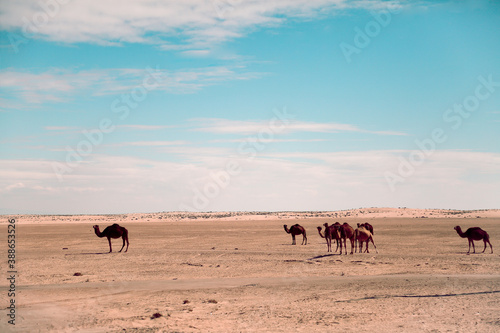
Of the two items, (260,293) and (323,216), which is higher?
(323,216)

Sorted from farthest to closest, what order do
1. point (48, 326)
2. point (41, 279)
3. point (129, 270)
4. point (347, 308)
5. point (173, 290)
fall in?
point (129, 270) < point (41, 279) < point (173, 290) < point (347, 308) < point (48, 326)

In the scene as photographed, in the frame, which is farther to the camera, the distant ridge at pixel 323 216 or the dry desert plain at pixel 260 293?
the distant ridge at pixel 323 216

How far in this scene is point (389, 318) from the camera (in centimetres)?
1186

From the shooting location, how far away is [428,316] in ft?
39.2

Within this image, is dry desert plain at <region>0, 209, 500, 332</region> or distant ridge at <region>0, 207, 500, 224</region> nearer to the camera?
dry desert plain at <region>0, 209, 500, 332</region>

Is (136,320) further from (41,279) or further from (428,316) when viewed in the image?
(41,279)

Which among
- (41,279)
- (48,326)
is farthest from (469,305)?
(41,279)

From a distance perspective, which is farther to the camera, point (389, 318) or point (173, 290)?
point (173, 290)

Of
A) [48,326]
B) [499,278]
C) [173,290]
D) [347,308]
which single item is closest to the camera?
[48,326]

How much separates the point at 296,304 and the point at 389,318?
2758 millimetres

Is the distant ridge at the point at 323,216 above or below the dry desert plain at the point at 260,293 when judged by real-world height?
above

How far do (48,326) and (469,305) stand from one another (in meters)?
10.7

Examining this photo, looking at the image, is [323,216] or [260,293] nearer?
[260,293]

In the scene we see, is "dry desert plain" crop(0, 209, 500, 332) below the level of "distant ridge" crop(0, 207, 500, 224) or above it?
below
